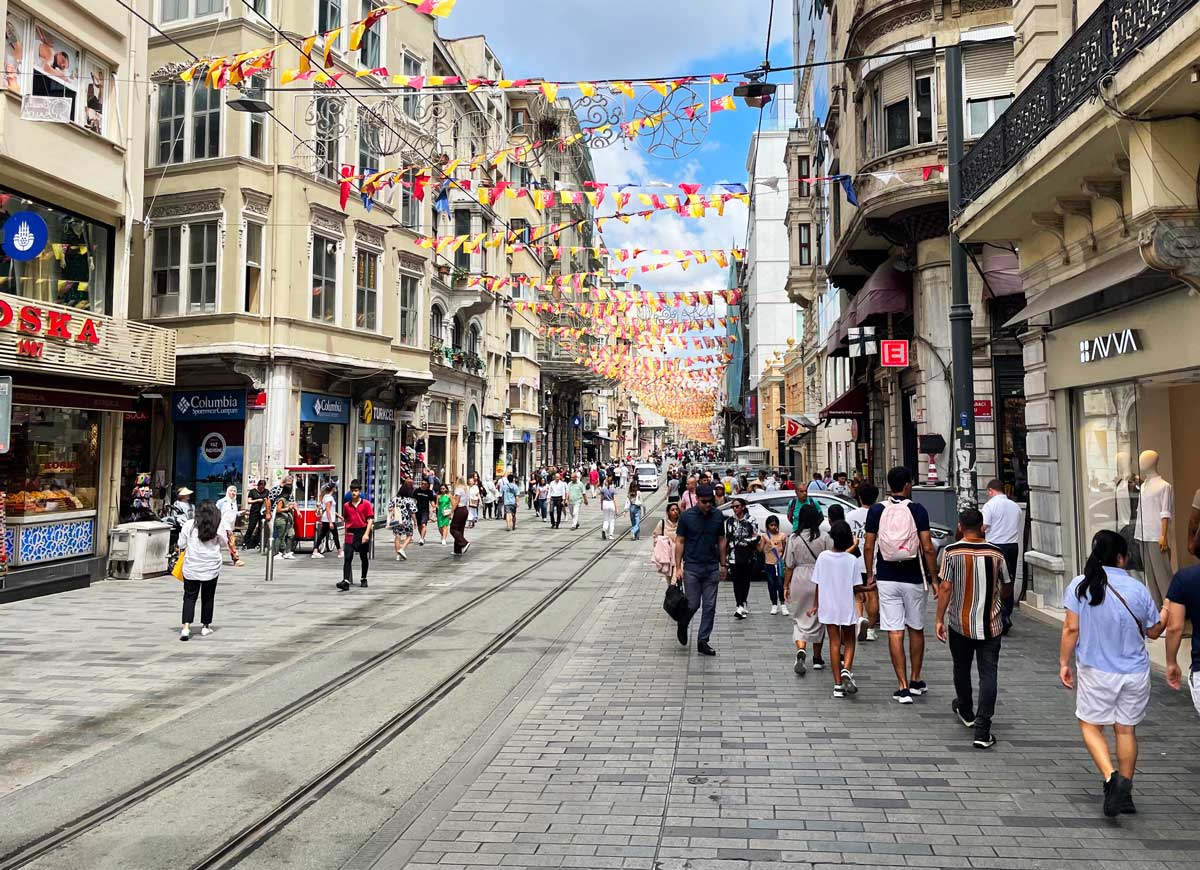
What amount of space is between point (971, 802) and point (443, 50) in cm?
3040

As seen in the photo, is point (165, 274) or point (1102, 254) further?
point (165, 274)

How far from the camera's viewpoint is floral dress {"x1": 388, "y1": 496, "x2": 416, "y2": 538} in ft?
60.6

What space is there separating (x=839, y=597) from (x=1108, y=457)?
15.7 feet

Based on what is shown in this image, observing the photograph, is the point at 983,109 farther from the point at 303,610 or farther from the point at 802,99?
the point at 802,99

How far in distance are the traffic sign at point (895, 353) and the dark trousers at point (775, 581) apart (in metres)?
9.33

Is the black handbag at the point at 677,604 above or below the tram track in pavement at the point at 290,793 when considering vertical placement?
above

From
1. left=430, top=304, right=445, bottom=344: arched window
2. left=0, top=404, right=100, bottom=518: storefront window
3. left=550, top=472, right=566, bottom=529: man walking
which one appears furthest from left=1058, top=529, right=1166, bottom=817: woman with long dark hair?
left=430, top=304, right=445, bottom=344: arched window

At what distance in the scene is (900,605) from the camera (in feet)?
23.5

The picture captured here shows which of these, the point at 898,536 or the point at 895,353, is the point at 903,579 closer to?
the point at 898,536

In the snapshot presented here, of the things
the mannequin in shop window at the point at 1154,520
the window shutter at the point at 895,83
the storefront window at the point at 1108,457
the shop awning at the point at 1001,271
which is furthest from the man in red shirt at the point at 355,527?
the window shutter at the point at 895,83

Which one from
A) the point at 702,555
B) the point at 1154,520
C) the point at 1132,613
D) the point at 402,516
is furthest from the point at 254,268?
the point at 1132,613

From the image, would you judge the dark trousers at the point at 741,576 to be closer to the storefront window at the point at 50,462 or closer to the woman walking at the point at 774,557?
the woman walking at the point at 774,557

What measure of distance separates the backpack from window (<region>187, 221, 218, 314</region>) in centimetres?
1864

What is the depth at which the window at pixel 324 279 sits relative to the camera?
22666mm
